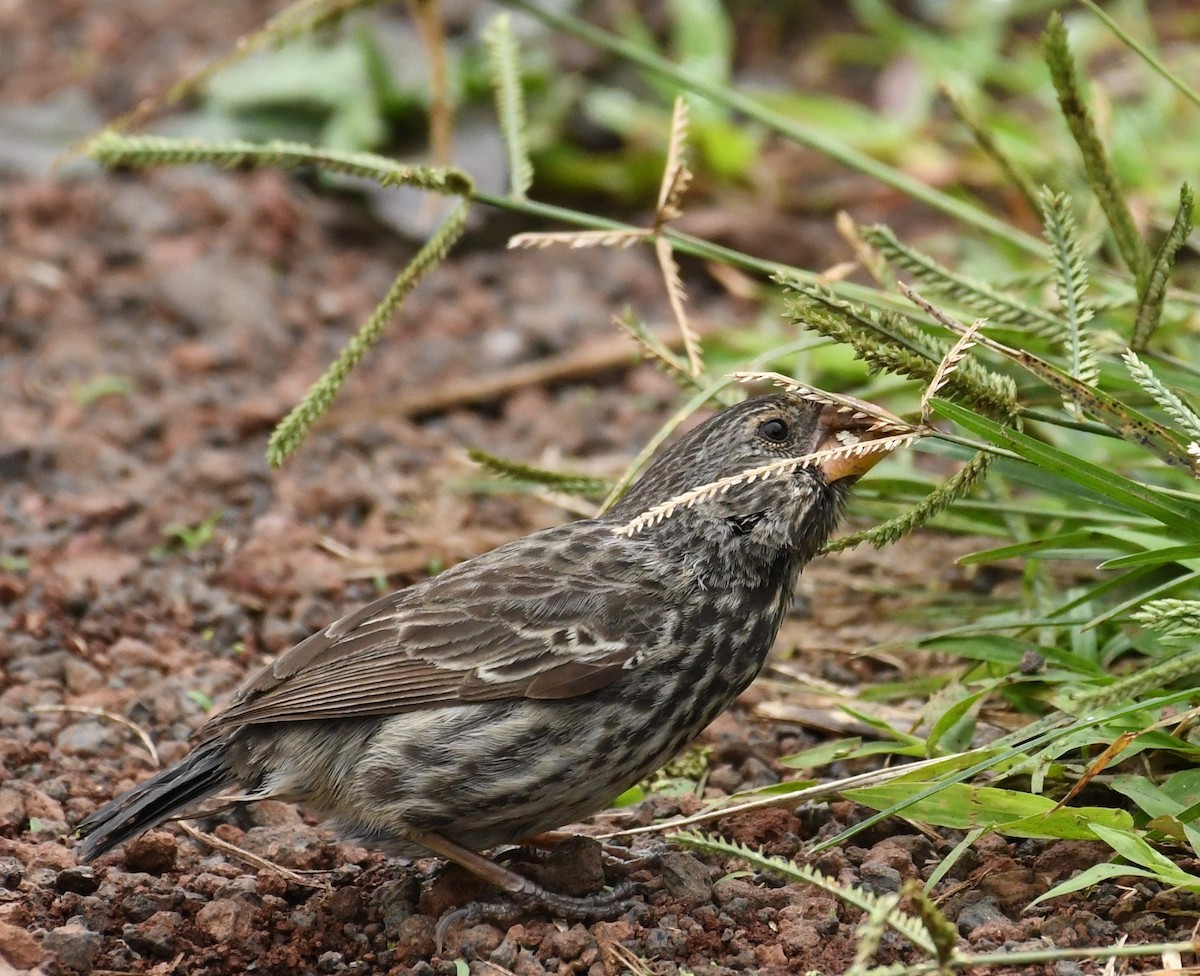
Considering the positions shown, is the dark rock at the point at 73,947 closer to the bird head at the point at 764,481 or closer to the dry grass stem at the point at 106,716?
the dry grass stem at the point at 106,716

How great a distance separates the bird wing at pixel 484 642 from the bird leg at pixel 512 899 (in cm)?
35

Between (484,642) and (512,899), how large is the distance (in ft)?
2.03

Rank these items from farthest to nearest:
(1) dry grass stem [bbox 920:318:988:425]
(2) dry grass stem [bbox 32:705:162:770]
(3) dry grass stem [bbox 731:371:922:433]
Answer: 1. (2) dry grass stem [bbox 32:705:162:770]
2. (3) dry grass stem [bbox 731:371:922:433]
3. (1) dry grass stem [bbox 920:318:988:425]

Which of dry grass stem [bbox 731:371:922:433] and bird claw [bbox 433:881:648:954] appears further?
bird claw [bbox 433:881:648:954]

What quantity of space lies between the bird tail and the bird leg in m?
0.55

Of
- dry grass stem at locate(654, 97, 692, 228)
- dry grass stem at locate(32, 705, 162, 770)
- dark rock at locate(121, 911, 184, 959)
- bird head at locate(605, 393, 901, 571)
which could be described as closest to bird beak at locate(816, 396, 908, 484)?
bird head at locate(605, 393, 901, 571)

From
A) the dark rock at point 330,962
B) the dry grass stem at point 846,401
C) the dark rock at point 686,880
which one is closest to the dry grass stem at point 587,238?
the dry grass stem at point 846,401

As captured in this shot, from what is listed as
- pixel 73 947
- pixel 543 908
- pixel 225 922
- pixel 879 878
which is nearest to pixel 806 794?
pixel 879 878

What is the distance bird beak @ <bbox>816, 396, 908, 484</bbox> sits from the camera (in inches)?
160

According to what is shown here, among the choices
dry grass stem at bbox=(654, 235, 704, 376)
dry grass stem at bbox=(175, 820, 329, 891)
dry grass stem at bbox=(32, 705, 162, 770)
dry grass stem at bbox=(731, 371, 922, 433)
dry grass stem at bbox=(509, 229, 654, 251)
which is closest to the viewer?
dry grass stem at bbox=(731, 371, 922, 433)

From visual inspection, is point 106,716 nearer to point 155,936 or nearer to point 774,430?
point 155,936

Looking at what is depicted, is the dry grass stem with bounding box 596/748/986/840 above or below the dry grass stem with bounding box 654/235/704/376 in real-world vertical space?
below

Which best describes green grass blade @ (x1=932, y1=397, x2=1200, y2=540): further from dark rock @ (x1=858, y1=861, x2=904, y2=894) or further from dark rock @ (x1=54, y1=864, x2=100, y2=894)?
dark rock @ (x1=54, y1=864, x2=100, y2=894)

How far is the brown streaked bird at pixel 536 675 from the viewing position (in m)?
3.82
